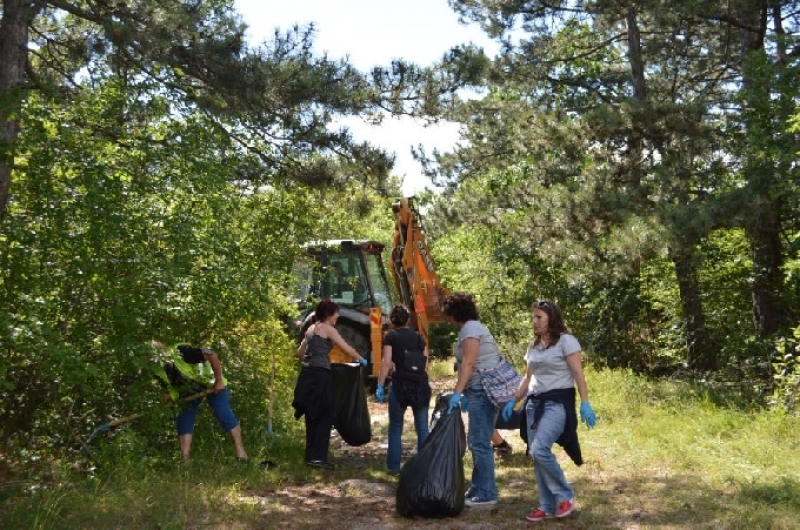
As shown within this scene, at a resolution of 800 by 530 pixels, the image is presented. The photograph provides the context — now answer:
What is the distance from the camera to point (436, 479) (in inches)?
241

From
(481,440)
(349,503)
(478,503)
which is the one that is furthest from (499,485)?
(349,503)

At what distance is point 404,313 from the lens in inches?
316

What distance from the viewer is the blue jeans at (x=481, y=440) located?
6.60 m

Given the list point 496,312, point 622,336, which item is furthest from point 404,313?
point 496,312

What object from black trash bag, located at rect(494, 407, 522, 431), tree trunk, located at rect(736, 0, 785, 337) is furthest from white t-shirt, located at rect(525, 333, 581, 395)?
tree trunk, located at rect(736, 0, 785, 337)

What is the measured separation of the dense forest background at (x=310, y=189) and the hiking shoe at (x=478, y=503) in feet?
8.62

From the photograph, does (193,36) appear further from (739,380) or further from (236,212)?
(739,380)

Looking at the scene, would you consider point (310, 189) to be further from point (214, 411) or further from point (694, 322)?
point (694, 322)

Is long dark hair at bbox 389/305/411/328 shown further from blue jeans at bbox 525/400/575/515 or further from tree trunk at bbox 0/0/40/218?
tree trunk at bbox 0/0/40/218

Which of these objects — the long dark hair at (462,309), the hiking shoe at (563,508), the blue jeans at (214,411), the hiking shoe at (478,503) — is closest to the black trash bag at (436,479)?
the hiking shoe at (478,503)

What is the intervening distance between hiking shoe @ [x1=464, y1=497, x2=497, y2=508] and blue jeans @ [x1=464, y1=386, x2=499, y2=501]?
0.07 ft

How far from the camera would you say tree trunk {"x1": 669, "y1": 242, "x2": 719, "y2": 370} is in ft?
43.0

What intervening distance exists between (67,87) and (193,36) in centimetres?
192

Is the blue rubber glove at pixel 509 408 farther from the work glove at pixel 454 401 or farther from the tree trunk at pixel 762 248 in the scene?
the tree trunk at pixel 762 248
